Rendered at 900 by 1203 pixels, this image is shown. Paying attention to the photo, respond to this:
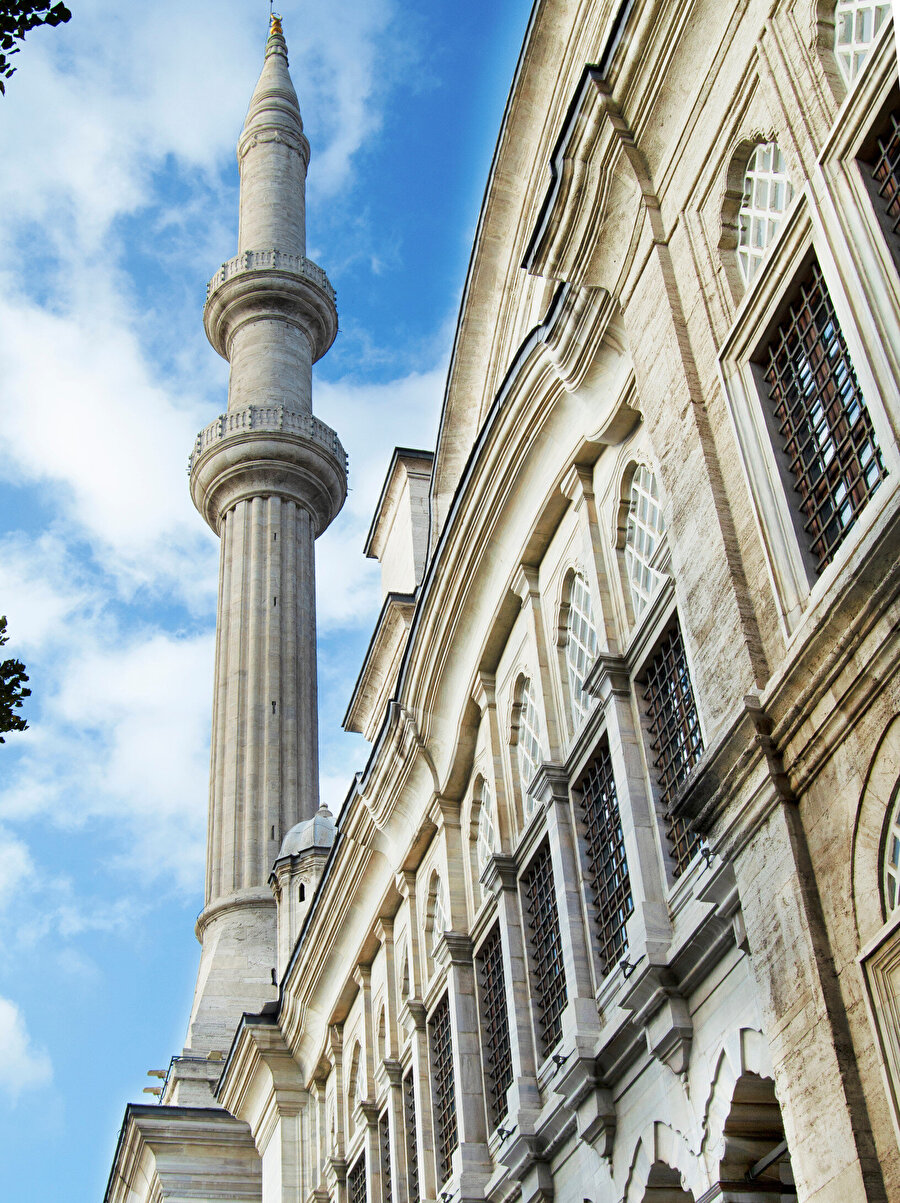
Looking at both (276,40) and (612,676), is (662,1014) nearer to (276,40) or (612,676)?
(612,676)

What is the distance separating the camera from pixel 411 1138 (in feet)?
60.7

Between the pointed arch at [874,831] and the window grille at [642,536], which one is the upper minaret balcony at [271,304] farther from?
the pointed arch at [874,831]

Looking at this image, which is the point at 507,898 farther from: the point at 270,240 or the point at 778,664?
the point at 270,240

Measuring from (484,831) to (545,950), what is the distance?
105 inches

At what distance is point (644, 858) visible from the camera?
12320 millimetres

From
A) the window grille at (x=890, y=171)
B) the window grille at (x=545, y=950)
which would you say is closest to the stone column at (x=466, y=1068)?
the window grille at (x=545, y=950)

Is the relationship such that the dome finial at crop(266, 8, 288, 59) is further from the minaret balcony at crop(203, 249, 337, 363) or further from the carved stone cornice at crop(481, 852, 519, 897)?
the carved stone cornice at crop(481, 852, 519, 897)

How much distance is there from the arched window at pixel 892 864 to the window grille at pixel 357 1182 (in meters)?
13.9

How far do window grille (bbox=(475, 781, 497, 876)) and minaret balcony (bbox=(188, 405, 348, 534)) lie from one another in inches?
1052

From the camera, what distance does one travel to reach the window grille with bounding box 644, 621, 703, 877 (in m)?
12.2

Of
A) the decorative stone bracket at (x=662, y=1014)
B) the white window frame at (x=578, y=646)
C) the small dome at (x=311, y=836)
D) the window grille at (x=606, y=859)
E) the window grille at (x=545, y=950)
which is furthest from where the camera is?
the small dome at (x=311, y=836)

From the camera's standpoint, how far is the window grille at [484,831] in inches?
661

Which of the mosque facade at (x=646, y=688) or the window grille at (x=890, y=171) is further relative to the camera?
the window grille at (x=890, y=171)

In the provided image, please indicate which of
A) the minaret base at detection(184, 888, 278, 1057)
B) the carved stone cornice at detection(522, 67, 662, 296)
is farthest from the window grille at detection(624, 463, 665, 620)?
the minaret base at detection(184, 888, 278, 1057)
